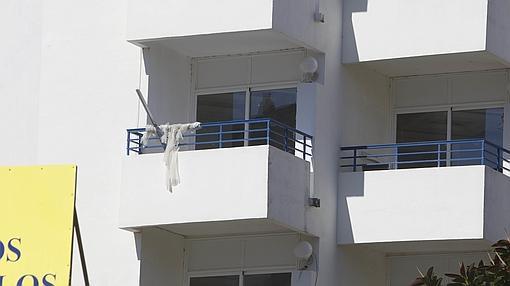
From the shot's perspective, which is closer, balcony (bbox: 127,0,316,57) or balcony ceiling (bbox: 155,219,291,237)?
balcony ceiling (bbox: 155,219,291,237)

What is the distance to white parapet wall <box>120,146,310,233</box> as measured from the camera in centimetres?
3647

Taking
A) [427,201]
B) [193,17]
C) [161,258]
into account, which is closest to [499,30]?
[427,201]

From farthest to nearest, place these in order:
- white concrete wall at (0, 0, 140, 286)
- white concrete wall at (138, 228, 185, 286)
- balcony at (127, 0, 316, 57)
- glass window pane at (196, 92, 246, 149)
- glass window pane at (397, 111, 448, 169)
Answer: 1. glass window pane at (397, 111, 448, 169)
2. glass window pane at (196, 92, 246, 149)
3. white concrete wall at (0, 0, 140, 286)
4. white concrete wall at (138, 228, 185, 286)
5. balcony at (127, 0, 316, 57)

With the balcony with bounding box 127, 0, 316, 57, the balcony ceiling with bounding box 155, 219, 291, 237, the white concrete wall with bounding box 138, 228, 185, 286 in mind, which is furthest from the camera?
the white concrete wall with bounding box 138, 228, 185, 286

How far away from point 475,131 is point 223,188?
15.2 ft

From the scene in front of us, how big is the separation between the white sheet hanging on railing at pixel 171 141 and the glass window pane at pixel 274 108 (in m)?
1.38

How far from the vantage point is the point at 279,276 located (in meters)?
37.9

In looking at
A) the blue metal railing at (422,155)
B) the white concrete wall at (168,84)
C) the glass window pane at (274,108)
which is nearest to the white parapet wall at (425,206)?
the blue metal railing at (422,155)

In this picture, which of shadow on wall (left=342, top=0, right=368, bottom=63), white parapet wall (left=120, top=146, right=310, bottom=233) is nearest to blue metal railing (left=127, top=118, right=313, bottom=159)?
white parapet wall (left=120, top=146, right=310, bottom=233)

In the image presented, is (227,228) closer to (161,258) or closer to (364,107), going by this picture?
(161,258)

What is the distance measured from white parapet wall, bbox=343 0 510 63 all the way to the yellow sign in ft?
22.7

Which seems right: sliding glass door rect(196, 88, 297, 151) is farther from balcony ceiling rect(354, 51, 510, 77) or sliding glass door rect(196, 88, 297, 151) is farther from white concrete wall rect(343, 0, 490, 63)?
balcony ceiling rect(354, 51, 510, 77)

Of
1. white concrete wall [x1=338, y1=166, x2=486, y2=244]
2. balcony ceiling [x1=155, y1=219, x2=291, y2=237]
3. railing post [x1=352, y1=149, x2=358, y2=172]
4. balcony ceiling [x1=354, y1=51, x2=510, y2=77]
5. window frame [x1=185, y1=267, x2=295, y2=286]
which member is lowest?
window frame [x1=185, y1=267, x2=295, y2=286]

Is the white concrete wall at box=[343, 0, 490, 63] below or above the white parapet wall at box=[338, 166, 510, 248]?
above
